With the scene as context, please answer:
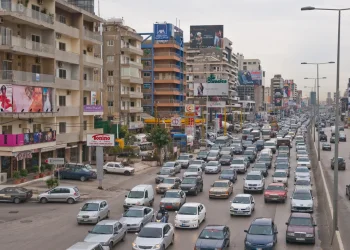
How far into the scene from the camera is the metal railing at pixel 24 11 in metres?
42.5

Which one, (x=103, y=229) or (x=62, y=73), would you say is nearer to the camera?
(x=103, y=229)

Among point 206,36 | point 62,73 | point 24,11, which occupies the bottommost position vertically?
point 62,73

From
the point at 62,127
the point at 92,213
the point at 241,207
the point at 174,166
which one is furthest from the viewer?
the point at 62,127

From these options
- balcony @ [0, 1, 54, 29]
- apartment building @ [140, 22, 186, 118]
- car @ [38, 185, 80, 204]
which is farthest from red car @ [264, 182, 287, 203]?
apartment building @ [140, 22, 186, 118]

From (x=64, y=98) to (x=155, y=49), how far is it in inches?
2041

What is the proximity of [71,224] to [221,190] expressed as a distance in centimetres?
1228

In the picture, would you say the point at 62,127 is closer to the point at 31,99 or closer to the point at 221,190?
the point at 31,99

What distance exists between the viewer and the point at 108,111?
77.1m

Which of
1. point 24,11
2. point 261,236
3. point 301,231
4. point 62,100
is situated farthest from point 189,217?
point 62,100

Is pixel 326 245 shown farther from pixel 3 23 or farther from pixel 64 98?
pixel 64 98

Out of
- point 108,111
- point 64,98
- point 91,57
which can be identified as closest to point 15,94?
point 64,98

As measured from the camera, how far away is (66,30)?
5150cm

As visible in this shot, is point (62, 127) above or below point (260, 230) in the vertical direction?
above

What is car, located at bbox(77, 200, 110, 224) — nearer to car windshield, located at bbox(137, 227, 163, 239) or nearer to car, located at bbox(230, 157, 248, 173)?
car windshield, located at bbox(137, 227, 163, 239)
